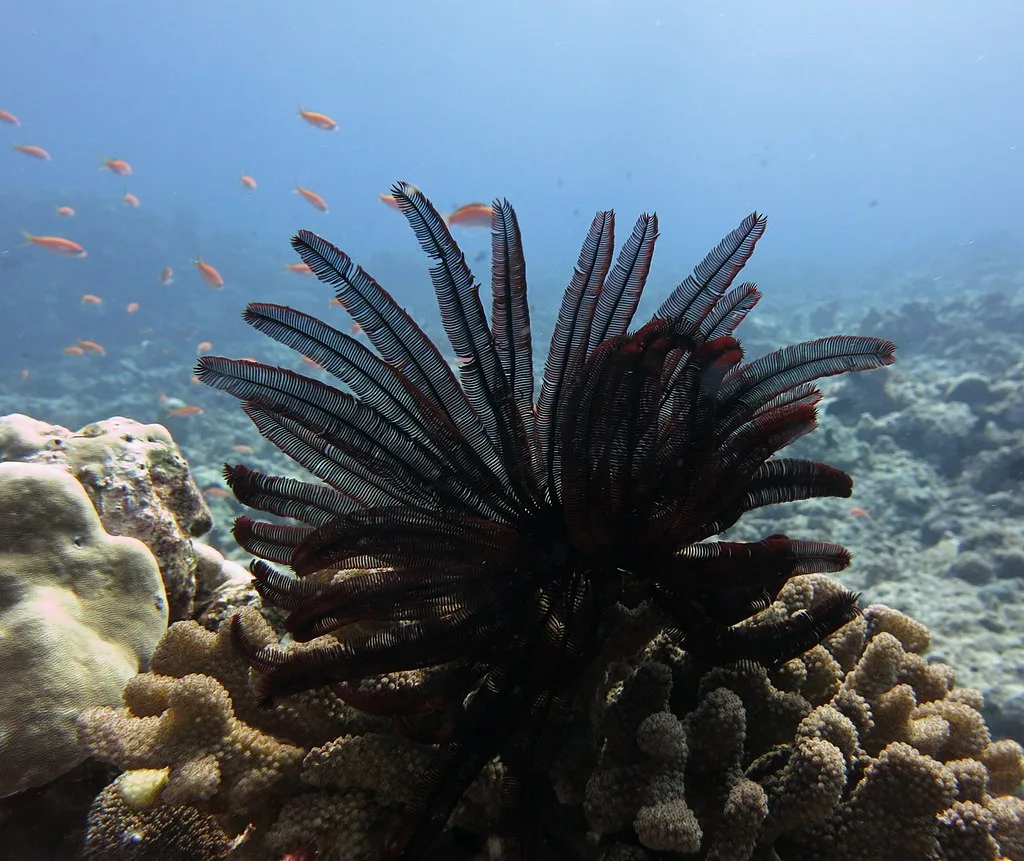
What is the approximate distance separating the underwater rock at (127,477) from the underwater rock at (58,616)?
41 cm

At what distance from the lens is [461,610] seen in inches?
82.0

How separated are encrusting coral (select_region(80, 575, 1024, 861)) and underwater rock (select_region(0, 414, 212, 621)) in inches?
44.9

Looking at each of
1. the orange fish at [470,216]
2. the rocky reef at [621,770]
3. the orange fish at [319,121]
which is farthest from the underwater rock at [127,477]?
the orange fish at [319,121]

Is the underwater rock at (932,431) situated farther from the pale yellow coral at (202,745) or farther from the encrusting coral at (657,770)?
the pale yellow coral at (202,745)

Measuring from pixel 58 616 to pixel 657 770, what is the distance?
8.45 ft

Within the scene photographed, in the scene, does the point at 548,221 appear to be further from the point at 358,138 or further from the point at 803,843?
the point at 803,843

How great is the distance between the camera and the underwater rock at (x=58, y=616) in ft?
7.54

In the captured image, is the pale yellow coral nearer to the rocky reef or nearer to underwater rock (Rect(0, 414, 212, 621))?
the rocky reef

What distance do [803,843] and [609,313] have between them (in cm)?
219

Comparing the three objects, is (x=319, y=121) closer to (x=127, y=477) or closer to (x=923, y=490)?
(x=127, y=477)

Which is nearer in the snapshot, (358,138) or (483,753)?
(483,753)

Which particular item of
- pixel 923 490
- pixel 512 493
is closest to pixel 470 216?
pixel 923 490

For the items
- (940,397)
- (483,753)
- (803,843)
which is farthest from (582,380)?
(940,397)

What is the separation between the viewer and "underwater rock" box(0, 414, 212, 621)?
3.35 m
